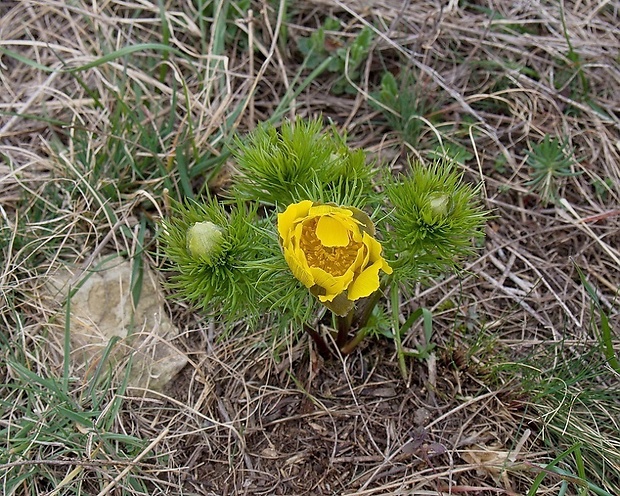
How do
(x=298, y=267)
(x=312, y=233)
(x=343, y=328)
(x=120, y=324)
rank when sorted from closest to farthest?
1. (x=298, y=267)
2. (x=312, y=233)
3. (x=343, y=328)
4. (x=120, y=324)

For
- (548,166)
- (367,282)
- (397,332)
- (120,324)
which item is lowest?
(120,324)

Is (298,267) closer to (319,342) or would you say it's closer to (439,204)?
(439,204)

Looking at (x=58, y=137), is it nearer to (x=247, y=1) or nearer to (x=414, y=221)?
(x=247, y=1)

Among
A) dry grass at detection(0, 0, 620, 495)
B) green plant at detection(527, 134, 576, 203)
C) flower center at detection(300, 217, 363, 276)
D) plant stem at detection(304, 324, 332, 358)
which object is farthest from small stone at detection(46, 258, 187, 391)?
green plant at detection(527, 134, 576, 203)

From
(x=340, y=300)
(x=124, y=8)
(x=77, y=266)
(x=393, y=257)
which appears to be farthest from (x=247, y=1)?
(x=340, y=300)

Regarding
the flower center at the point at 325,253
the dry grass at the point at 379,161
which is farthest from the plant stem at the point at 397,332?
the flower center at the point at 325,253

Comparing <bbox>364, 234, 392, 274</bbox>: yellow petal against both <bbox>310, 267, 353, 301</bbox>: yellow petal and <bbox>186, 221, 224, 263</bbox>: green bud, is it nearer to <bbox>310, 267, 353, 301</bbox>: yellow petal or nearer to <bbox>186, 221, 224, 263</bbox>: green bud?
<bbox>310, 267, 353, 301</bbox>: yellow petal

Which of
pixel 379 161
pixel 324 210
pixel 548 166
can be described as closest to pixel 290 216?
pixel 324 210
